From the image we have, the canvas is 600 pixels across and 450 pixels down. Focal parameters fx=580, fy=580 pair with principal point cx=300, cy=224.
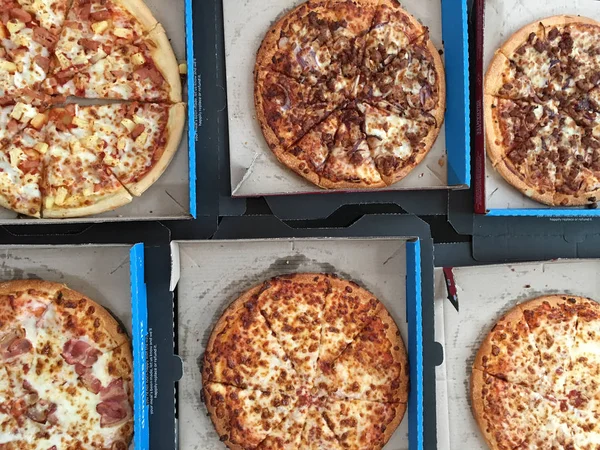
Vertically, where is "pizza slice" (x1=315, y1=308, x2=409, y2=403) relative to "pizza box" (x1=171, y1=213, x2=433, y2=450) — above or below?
below

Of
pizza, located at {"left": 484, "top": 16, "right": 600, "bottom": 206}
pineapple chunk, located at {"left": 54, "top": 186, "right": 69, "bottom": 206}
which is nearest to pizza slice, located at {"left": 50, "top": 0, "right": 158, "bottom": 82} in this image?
pineapple chunk, located at {"left": 54, "top": 186, "right": 69, "bottom": 206}

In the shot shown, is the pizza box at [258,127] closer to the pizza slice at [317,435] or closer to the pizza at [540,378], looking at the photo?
the pizza at [540,378]

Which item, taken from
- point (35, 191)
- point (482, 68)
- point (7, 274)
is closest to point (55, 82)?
point (35, 191)

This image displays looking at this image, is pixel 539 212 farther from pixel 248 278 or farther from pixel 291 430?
pixel 291 430

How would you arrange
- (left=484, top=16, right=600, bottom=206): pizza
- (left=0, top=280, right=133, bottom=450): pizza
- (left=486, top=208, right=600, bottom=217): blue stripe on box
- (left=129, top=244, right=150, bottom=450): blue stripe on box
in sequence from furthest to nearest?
1. (left=484, top=16, right=600, bottom=206): pizza
2. (left=486, top=208, right=600, bottom=217): blue stripe on box
3. (left=0, top=280, right=133, bottom=450): pizza
4. (left=129, top=244, right=150, bottom=450): blue stripe on box

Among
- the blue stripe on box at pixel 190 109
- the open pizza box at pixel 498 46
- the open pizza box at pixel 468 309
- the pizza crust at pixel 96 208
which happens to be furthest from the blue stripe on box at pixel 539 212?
the pizza crust at pixel 96 208

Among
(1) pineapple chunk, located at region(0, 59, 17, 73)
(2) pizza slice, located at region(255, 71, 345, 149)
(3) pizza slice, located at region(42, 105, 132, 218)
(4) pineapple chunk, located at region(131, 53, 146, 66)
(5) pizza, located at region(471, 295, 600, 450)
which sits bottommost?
(5) pizza, located at region(471, 295, 600, 450)

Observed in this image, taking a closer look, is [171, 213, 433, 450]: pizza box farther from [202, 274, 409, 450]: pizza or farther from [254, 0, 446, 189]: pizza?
[254, 0, 446, 189]: pizza
